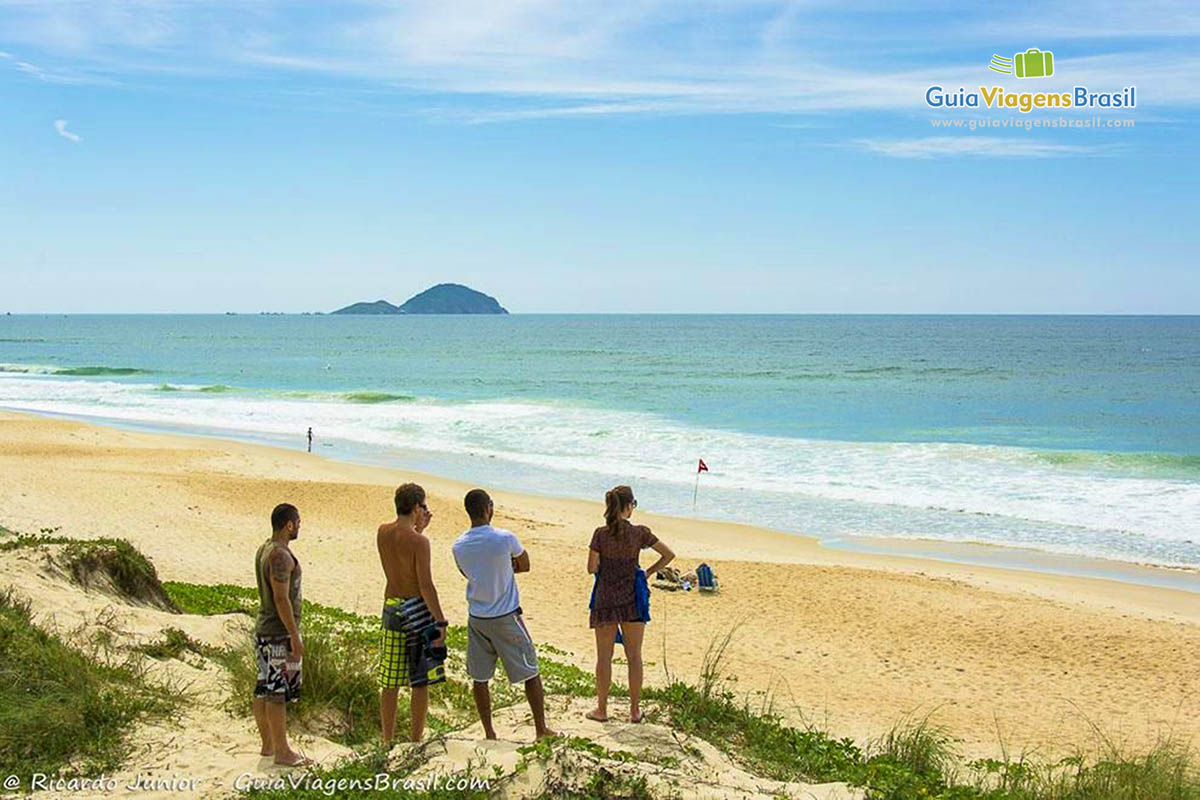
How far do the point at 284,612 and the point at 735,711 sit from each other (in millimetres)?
3334

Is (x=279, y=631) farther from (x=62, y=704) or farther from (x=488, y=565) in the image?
(x=62, y=704)

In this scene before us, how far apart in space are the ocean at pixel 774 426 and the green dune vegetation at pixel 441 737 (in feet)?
41.3

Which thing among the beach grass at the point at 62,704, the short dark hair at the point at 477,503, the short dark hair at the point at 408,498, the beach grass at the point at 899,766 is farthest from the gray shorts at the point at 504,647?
the beach grass at the point at 62,704

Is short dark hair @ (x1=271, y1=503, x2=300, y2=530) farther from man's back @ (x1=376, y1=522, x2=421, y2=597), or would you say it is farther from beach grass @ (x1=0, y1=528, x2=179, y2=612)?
beach grass @ (x1=0, y1=528, x2=179, y2=612)

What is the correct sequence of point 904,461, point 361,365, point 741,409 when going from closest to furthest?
1. point 904,461
2. point 741,409
3. point 361,365

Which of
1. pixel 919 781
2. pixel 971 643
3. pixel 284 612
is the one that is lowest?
pixel 971 643

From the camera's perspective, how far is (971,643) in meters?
12.4

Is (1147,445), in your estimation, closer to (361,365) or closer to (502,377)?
(502,377)

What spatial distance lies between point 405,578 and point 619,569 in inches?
58.0

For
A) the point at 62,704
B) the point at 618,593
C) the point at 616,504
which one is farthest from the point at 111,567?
the point at 616,504

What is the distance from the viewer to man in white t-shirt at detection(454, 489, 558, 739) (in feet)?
18.9

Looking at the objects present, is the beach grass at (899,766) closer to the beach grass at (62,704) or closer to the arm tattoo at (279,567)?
the arm tattoo at (279,567)

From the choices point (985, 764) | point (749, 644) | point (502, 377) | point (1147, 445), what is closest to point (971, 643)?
point (749, 644)

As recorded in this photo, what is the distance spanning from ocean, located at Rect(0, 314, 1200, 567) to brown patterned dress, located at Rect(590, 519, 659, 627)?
1332 centimetres
